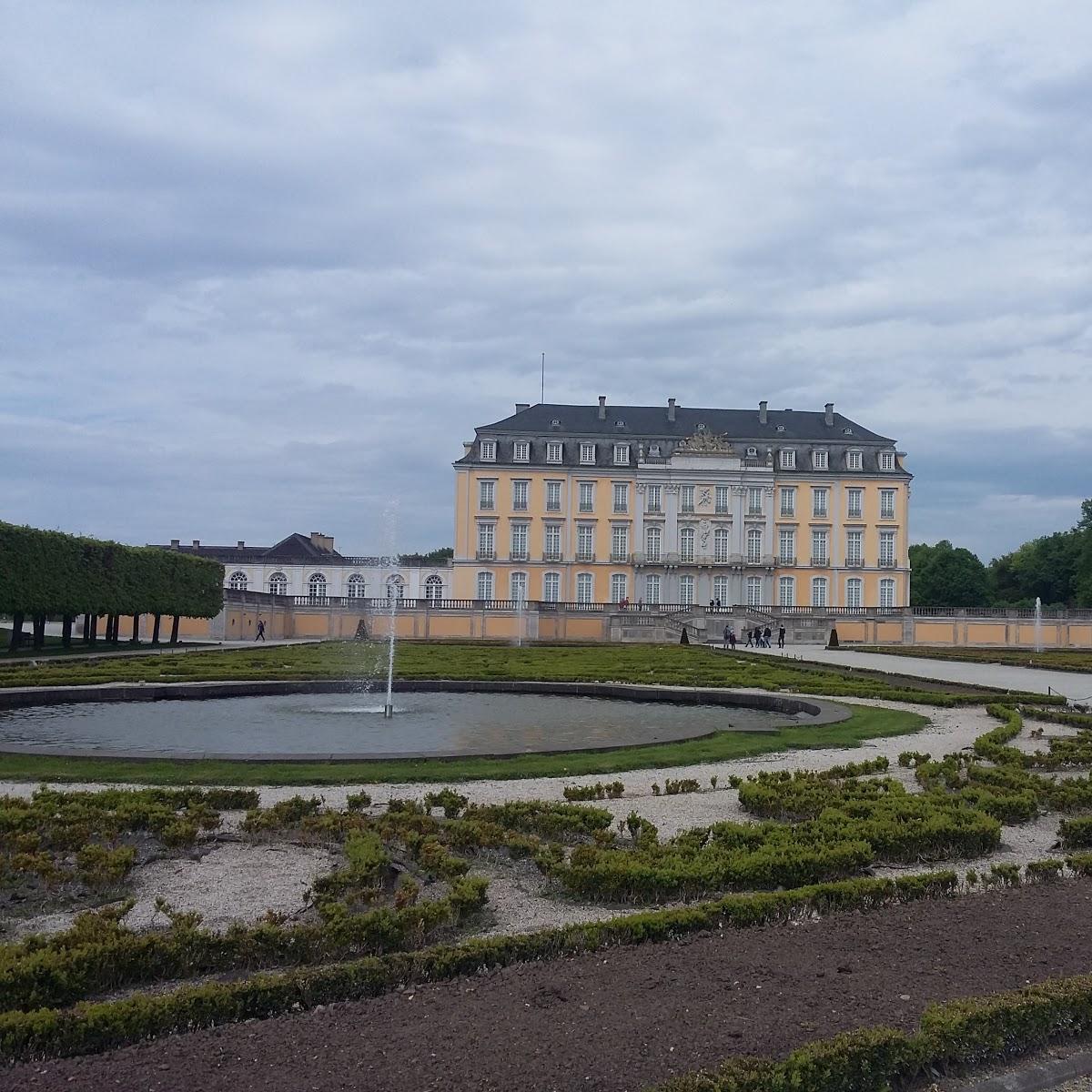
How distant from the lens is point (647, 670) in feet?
75.3

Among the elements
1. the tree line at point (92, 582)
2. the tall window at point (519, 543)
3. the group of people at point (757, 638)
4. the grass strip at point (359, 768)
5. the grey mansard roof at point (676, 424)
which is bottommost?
the grass strip at point (359, 768)

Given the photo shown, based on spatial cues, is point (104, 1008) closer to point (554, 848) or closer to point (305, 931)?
point (305, 931)

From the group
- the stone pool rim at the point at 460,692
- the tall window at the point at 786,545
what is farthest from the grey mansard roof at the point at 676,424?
the stone pool rim at the point at 460,692

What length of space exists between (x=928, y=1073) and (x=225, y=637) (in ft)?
144

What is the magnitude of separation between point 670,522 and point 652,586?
381 cm

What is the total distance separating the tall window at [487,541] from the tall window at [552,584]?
10.8ft

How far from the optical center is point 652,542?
2400 inches

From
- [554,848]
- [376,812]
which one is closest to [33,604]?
A: [376,812]

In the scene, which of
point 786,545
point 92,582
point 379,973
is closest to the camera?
point 379,973

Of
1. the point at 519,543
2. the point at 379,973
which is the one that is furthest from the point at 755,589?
the point at 379,973

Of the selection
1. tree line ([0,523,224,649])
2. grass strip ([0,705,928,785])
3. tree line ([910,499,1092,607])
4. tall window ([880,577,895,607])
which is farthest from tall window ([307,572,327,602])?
grass strip ([0,705,928,785])

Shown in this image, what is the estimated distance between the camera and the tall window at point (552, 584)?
198ft

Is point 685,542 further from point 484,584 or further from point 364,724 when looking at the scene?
point 364,724

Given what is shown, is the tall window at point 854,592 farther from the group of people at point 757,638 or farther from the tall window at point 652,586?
the group of people at point 757,638
